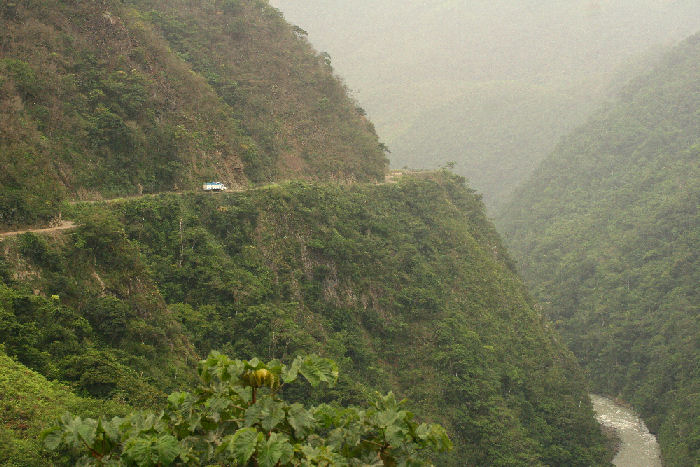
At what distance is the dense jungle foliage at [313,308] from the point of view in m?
14.8

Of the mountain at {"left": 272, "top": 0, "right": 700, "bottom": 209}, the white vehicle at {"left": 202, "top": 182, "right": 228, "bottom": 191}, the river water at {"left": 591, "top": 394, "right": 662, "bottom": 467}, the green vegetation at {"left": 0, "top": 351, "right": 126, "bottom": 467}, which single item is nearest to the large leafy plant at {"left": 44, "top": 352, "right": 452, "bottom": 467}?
the green vegetation at {"left": 0, "top": 351, "right": 126, "bottom": 467}

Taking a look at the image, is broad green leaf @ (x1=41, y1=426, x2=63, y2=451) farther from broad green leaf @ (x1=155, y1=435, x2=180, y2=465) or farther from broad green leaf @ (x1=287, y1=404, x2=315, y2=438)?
broad green leaf @ (x1=287, y1=404, x2=315, y2=438)

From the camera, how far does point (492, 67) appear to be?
128 meters

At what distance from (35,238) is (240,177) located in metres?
12.3

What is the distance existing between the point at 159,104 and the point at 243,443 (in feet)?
72.7

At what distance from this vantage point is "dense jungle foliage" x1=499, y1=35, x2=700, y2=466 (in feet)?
119

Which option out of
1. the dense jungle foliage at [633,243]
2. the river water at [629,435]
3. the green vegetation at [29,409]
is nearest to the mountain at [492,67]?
the dense jungle foliage at [633,243]

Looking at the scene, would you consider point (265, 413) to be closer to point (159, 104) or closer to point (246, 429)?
point (246, 429)

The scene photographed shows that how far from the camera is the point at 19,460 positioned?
28.7 ft

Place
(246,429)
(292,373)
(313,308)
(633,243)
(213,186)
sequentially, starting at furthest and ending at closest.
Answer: (633,243), (313,308), (213,186), (292,373), (246,429)

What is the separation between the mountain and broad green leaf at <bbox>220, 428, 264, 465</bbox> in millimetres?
85955

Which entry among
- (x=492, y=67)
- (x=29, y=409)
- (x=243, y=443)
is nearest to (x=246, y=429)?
(x=243, y=443)

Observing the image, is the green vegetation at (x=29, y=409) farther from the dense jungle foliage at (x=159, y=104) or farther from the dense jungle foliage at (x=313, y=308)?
the dense jungle foliage at (x=159, y=104)

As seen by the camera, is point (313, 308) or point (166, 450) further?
point (313, 308)
